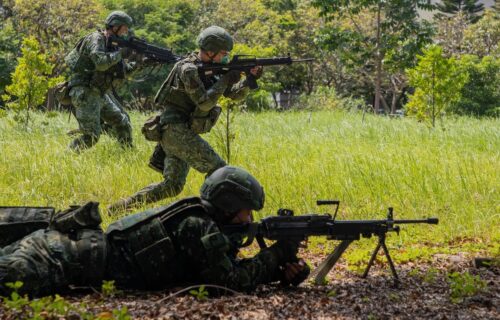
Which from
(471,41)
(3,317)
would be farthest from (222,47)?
(471,41)

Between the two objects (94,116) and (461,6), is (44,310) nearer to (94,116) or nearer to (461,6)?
(94,116)

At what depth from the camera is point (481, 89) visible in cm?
2498

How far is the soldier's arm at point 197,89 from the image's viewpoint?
6.49 meters

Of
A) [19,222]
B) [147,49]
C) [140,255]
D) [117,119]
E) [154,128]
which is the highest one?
[147,49]

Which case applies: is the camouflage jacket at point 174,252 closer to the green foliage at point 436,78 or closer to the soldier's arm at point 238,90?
the soldier's arm at point 238,90

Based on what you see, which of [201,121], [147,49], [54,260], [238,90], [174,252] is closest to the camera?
[54,260]

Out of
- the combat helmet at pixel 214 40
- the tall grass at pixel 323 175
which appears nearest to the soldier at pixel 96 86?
the tall grass at pixel 323 175

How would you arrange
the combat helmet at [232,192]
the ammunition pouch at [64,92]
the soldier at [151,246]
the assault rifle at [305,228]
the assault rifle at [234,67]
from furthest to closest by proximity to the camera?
1. the ammunition pouch at [64,92]
2. the assault rifle at [234,67]
3. the assault rifle at [305,228]
4. the combat helmet at [232,192]
5. the soldier at [151,246]

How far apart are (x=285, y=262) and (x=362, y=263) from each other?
1341 mm

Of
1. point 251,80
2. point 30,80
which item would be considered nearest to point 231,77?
point 251,80

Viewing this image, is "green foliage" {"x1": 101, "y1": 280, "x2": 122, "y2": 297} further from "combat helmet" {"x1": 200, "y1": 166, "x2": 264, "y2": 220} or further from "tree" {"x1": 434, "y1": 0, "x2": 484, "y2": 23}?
"tree" {"x1": 434, "y1": 0, "x2": 484, "y2": 23}

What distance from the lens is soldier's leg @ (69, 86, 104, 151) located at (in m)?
9.30

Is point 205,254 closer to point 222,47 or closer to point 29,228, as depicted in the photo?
point 29,228

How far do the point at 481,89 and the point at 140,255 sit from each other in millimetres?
22039
